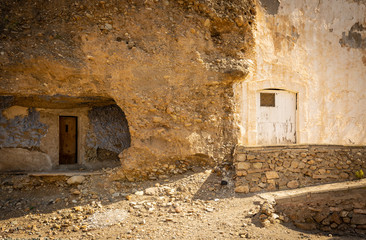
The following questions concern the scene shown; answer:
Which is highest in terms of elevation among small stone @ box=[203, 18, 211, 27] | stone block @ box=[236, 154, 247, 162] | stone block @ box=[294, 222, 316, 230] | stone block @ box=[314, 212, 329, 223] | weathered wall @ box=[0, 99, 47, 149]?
small stone @ box=[203, 18, 211, 27]

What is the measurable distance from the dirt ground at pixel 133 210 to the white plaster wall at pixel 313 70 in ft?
7.82

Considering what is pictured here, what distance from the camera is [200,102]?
203 inches

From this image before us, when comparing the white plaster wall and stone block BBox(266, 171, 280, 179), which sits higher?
the white plaster wall

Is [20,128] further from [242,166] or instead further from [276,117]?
[276,117]

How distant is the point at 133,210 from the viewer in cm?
411

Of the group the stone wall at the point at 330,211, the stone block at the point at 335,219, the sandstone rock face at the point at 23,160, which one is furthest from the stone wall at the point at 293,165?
the sandstone rock face at the point at 23,160

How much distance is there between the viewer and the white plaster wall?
653 centimetres

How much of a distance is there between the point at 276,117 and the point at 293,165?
7.99 feet

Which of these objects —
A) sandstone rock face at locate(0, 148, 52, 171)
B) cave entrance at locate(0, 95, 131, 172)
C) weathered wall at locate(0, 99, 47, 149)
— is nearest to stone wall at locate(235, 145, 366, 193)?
cave entrance at locate(0, 95, 131, 172)

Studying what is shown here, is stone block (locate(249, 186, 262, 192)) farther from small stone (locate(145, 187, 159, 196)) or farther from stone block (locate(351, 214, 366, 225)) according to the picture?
small stone (locate(145, 187, 159, 196))

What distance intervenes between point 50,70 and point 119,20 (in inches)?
63.1

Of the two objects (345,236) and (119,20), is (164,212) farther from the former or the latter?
(119,20)

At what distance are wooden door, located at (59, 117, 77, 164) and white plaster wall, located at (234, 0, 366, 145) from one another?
4117mm

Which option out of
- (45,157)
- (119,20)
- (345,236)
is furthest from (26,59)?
(345,236)
